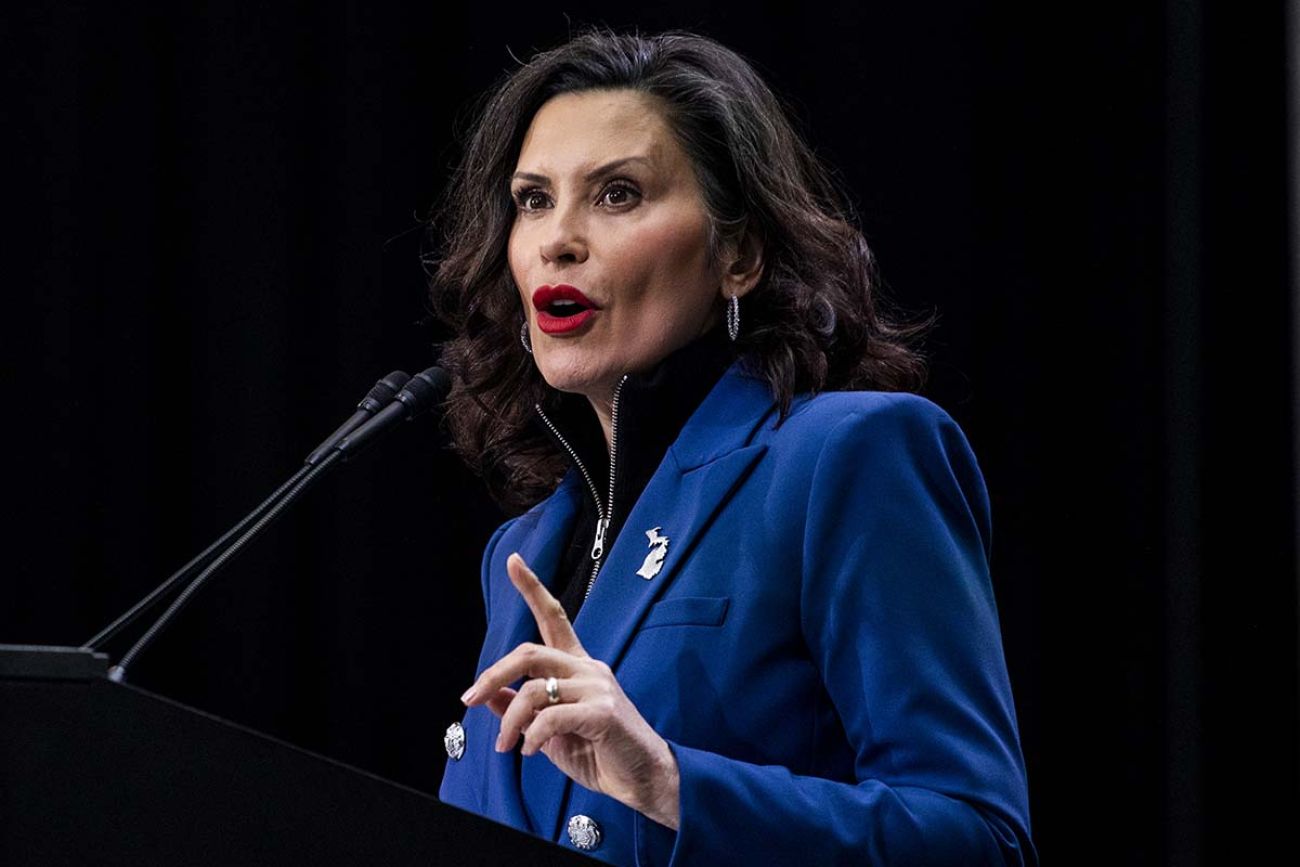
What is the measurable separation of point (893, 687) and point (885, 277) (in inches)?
53.3

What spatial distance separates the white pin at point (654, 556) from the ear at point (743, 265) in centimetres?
33

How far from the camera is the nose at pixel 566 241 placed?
164cm

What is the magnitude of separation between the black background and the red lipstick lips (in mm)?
868

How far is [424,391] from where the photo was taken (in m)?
1.68

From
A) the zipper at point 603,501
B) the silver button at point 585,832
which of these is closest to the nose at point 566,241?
the zipper at point 603,501

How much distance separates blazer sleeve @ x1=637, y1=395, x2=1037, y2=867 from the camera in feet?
3.94

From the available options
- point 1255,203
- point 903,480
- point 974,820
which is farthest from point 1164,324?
point 974,820

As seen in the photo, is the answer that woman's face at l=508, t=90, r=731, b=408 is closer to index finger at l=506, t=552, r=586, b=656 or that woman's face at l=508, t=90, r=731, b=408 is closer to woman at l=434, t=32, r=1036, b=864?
woman at l=434, t=32, r=1036, b=864

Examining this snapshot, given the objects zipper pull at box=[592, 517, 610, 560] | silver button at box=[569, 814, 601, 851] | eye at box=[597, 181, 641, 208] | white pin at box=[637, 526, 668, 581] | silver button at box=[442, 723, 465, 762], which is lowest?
silver button at box=[442, 723, 465, 762]

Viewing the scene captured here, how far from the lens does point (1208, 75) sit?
234 centimetres

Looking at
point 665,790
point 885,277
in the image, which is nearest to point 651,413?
point 665,790

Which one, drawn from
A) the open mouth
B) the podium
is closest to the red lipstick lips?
the open mouth

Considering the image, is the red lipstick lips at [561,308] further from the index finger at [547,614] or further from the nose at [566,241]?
the index finger at [547,614]

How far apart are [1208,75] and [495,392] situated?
1.12 m
